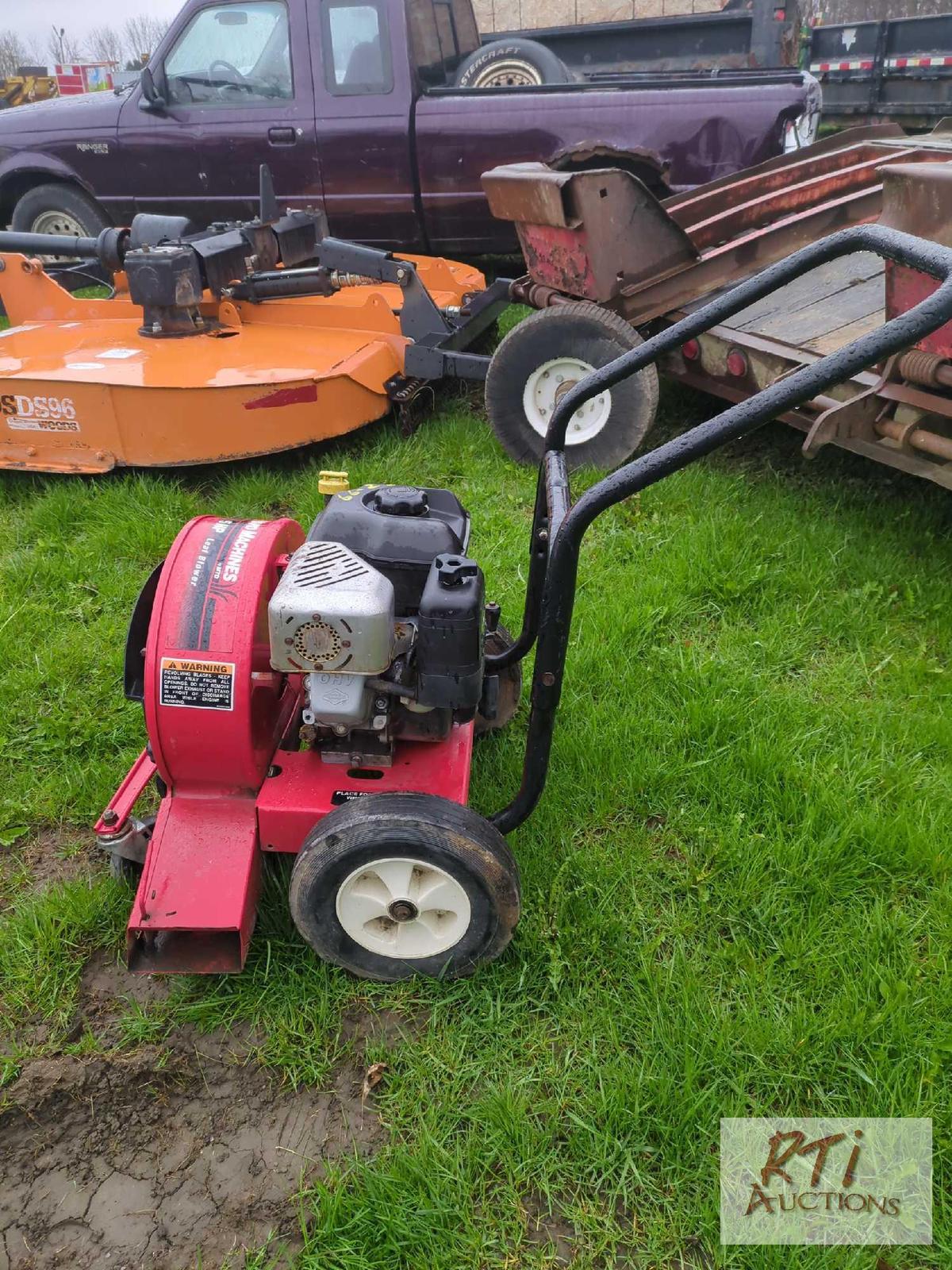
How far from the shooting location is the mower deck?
12.5 ft

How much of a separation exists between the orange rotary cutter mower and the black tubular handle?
78.2 inches

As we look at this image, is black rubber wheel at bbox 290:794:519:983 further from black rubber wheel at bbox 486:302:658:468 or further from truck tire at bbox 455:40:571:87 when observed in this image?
truck tire at bbox 455:40:571:87

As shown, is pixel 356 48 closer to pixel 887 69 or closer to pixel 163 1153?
pixel 163 1153

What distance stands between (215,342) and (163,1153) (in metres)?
3.52

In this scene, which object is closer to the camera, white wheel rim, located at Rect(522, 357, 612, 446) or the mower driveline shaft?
white wheel rim, located at Rect(522, 357, 612, 446)

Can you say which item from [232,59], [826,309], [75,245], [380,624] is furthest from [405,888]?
[232,59]

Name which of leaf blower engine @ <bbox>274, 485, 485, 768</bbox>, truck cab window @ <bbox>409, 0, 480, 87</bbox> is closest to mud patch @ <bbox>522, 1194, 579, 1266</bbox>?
leaf blower engine @ <bbox>274, 485, 485, 768</bbox>

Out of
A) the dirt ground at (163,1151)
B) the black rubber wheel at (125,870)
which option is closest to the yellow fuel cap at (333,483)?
the black rubber wheel at (125,870)

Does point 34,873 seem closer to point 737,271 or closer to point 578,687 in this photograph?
point 578,687

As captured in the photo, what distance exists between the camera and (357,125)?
5.56 m

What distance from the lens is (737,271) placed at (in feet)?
13.0

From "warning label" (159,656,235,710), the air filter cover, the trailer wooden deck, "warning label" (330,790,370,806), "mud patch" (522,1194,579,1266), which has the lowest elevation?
"mud patch" (522,1194,579,1266)

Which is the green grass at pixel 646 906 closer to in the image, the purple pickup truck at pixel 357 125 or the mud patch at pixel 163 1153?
the mud patch at pixel 163 1153

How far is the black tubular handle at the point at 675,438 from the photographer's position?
1437 mm
